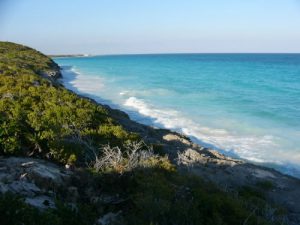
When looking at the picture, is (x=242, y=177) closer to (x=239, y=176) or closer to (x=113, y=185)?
(x=239, y=176)

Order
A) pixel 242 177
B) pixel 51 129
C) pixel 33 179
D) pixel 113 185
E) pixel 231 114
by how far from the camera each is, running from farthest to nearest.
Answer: pixel 231 114
pixel 242 177
pixel 51 129
pixel 113 185
pixel 33 179

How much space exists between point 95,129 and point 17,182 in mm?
5021

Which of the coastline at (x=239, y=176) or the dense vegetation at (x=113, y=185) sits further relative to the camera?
the coastline at (x=239, y=176)

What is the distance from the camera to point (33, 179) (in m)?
5.84

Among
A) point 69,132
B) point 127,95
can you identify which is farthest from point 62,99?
point 127,95

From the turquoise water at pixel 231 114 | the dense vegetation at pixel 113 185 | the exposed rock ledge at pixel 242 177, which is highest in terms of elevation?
the dense vegetation at pixel 113 185

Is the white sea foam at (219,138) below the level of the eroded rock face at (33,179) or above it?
below

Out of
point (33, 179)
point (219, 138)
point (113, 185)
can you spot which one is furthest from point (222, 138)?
point (33, 179)

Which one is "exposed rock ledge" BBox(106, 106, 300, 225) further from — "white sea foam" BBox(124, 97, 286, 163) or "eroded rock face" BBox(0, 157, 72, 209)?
"eroded rock face" BBox(0, 157, 72, 209)

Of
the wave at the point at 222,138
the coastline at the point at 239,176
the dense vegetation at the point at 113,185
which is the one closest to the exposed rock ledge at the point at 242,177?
the coastline at the point at 239,176

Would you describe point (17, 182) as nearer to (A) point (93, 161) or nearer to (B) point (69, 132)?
(A) point (93, 161)

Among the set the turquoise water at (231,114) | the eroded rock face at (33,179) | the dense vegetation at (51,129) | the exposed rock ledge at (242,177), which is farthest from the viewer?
the turquoise water at (231,114)

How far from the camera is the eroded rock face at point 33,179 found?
5266mm

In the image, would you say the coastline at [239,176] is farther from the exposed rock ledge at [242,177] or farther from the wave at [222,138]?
the wave at [222,138]
